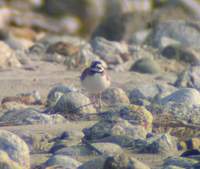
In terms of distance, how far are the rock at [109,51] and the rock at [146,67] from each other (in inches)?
29.1

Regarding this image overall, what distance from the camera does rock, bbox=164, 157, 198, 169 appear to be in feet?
16.9

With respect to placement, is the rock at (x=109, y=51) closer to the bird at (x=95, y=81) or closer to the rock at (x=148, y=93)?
the bird at (x=95, y=81)

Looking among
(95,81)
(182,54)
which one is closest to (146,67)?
(182,54)

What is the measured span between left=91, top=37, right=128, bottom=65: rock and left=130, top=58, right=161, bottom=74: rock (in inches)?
29.1

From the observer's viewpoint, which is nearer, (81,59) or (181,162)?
(181,162)

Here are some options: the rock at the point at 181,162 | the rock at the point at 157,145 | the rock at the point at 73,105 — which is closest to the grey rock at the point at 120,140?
the rock at the point at 157,145

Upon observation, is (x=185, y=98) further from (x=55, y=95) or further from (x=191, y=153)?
(x=191, y=153)

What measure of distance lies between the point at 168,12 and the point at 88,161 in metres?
11.3

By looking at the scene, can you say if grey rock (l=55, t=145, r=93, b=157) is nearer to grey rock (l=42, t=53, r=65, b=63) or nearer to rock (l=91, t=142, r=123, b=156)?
rock (l=91, t=142, r=123, b=156)

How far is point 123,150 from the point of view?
5.63 m

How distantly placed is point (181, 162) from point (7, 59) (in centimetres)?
579

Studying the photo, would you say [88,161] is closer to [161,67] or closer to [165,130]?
[165,130]

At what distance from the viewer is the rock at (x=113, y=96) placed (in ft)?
25.6

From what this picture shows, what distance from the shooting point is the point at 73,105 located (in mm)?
7152
